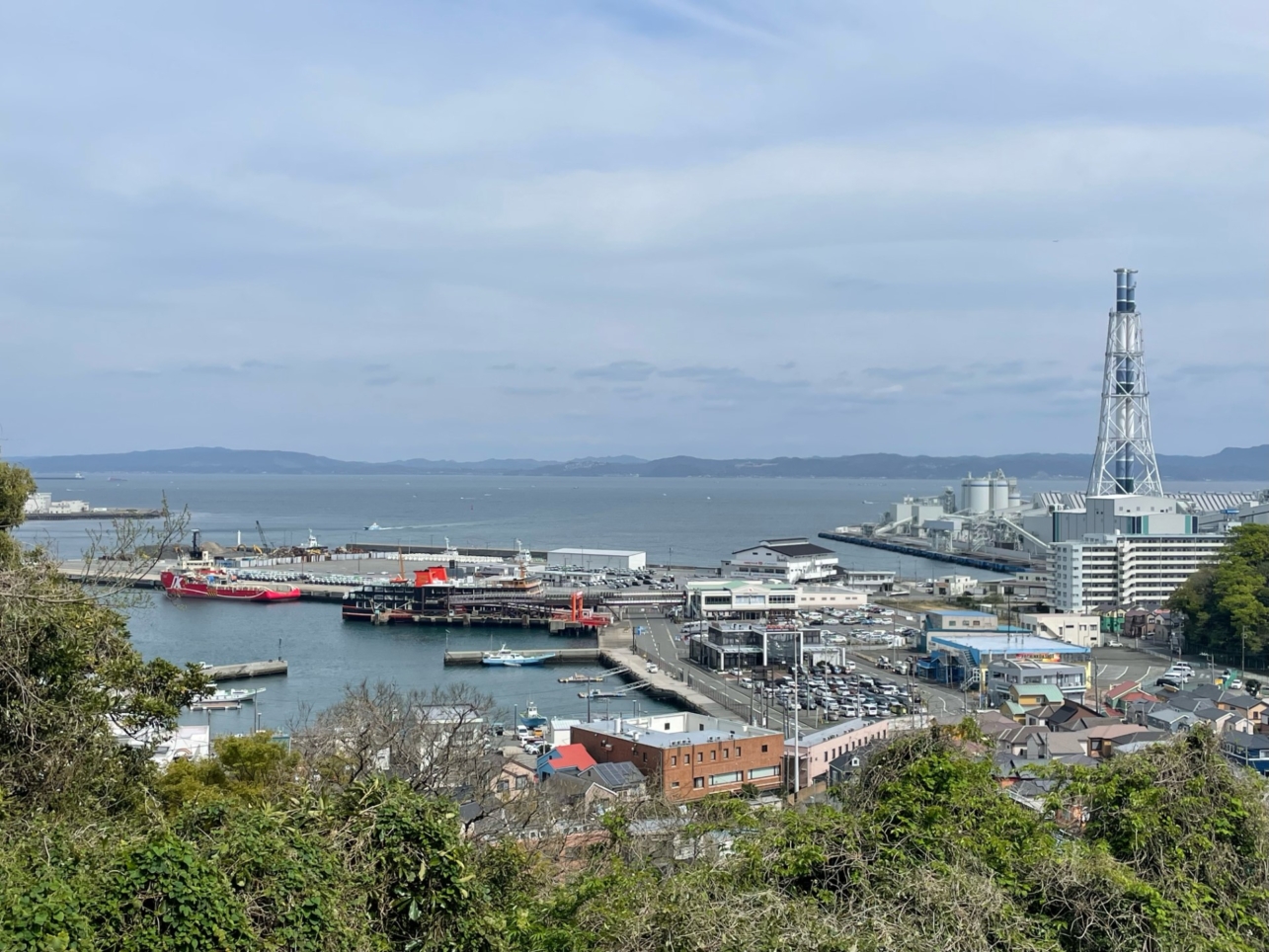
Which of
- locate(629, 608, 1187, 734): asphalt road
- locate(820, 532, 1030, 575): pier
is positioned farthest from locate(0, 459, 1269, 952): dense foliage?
locate(820, 532, 1030, 575): pier

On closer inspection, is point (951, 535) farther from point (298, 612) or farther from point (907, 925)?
point (907, 925)

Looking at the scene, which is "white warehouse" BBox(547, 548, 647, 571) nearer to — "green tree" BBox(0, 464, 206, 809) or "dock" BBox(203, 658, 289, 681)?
"dock" BBox(203, 658, 289, 681)

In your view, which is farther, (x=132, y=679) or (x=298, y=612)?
(x=298, y=612)

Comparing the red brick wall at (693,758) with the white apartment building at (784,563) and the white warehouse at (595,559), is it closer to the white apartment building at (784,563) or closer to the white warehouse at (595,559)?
the white warehouse at (595,559)

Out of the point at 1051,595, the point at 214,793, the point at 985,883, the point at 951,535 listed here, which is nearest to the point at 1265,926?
the point at 985,883

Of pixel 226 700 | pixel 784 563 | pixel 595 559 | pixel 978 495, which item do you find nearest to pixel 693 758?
pixel 226 700

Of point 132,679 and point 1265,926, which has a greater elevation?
point 132,679

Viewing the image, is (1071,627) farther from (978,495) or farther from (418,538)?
(418,538)
